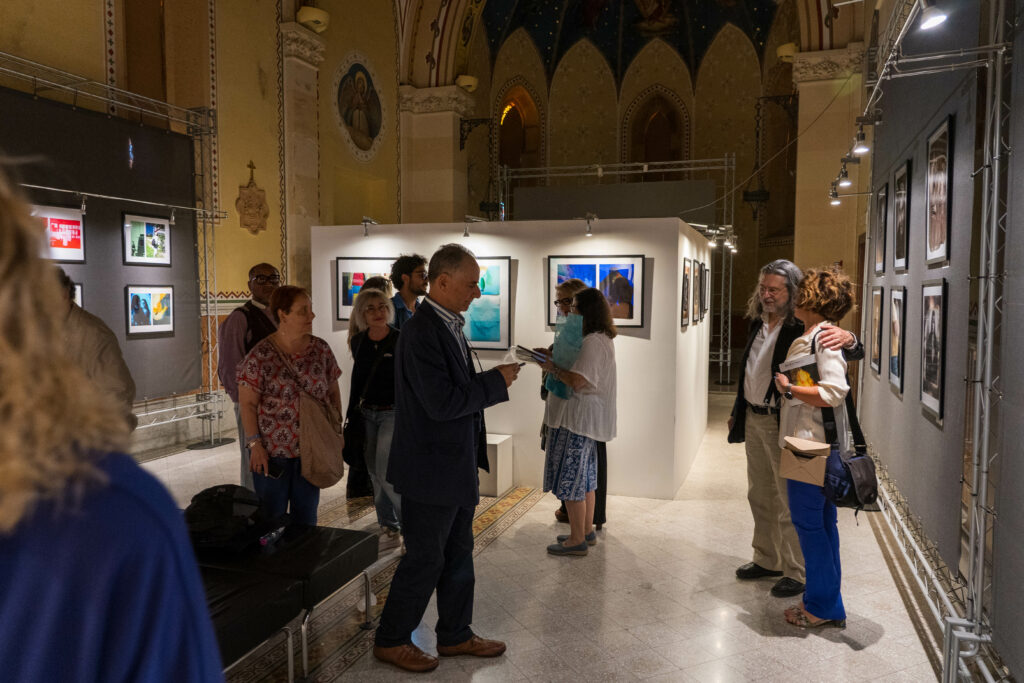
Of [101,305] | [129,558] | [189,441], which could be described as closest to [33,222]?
[129,558]

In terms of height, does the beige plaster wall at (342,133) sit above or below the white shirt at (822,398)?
above

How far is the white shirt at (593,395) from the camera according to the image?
488cm

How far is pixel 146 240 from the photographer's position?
796 cm

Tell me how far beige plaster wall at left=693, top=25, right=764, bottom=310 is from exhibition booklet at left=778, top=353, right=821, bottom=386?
15090 mm

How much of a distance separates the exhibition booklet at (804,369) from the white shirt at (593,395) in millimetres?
1383

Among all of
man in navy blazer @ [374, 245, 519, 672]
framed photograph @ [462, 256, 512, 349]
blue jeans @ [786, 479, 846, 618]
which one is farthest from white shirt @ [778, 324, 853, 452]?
framed photograph @ [462, 256, 512, 349]

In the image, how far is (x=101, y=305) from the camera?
24.5 feet

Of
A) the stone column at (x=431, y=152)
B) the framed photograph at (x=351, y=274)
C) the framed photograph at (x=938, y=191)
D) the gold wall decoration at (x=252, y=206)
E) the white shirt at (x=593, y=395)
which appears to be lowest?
the white shirt at (x=593, y=395)

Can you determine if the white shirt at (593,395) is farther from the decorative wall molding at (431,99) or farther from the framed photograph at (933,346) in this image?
the decorative wall molding at (431,99)

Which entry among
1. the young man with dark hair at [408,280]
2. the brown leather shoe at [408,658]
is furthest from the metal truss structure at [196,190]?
the brown leather shoe at [408,658]

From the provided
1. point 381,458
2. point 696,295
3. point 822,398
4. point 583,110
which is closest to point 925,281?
point 822,398

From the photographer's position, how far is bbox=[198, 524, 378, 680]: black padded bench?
287 centimetres

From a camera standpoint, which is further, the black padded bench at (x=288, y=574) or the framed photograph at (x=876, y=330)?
the framed photograph at (x=876, y=330)

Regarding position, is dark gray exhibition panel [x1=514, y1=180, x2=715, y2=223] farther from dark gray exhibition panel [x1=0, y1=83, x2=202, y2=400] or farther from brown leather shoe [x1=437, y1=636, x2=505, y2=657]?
brown leather shoe [x1=437, y1=636, x2=505, y2=657]
